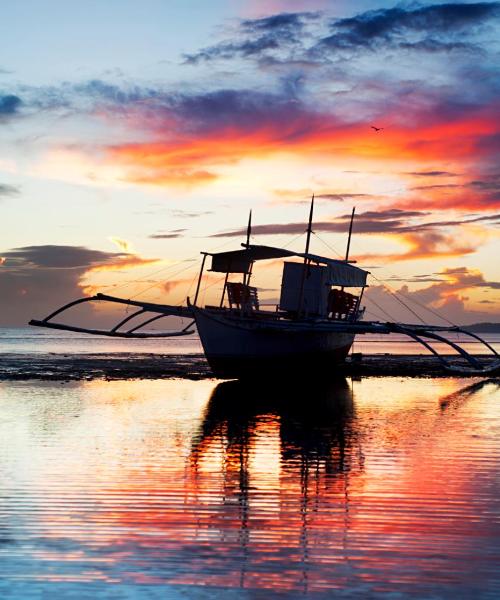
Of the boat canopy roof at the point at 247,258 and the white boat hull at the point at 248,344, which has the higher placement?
the boat canopy roof at the point at 247,258

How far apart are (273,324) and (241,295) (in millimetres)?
3495

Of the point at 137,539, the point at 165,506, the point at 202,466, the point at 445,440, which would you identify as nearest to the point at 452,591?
the point at 137,539

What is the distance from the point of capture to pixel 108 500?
38.7 feet

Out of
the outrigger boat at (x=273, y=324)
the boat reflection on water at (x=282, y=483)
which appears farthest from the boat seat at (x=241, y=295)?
the boat reflection on water at (x=282, y=483)

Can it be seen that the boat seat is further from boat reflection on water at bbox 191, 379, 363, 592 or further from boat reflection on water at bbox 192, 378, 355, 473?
boat reflection on water at bbox 191, 379, 363, 592

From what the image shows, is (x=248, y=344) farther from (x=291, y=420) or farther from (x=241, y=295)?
(x=291, y=420)

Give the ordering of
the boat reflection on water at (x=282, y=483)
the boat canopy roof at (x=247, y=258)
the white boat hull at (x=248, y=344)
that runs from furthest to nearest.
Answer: the boat canopy roof at (x=247, y=258) → the white boat hull at (x=248, y=344) → the boat reflection on water at (x=282, y=483)

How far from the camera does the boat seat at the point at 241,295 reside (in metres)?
43.1

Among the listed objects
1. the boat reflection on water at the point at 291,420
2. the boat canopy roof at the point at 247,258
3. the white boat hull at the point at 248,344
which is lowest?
the boat reflection on water at the point at 291,420

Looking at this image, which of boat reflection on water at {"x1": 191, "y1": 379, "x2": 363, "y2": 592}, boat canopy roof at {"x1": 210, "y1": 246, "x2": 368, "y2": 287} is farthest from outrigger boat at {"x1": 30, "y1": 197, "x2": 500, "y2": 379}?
boat reflection on water at {"x1": 191, "y1": 379, "x2": 363, "y2": 592}

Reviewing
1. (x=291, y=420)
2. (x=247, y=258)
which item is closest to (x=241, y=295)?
(x=247, y=258)

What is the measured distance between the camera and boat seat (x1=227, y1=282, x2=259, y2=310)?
43.1m

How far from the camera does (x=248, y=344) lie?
4109cm

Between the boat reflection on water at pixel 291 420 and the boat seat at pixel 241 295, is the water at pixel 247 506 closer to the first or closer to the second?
the boat reflection on water at pixel 291 420
